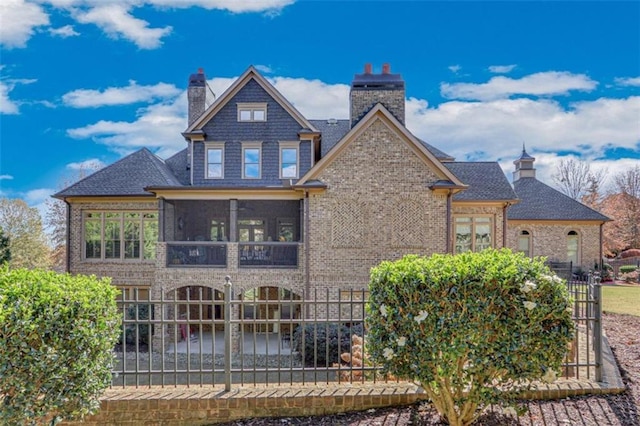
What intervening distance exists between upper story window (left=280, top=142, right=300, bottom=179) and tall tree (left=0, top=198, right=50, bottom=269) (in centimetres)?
2169

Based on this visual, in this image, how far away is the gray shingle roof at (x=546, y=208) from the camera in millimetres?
24438

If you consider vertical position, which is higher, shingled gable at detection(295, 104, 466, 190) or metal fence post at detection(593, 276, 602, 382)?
shingled gable at detection(295, 104, 466, 190)

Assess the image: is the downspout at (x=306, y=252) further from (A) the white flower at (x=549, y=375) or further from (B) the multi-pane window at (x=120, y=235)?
(A) the white flower at (x=549, y=375)

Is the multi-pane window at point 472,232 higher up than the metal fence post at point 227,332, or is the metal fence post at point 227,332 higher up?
the multi-pane window at point 472,232

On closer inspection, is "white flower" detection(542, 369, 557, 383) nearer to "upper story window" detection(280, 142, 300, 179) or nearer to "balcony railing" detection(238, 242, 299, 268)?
"balcony railing" detection(238, 242, 299, 268)

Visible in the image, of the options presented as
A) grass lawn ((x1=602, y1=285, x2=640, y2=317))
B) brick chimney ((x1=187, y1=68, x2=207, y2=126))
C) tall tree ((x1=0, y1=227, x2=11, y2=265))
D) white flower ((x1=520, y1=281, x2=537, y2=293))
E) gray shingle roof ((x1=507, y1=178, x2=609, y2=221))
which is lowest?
grass lawn ((x1=602, y1=285, x2=640, y2=317))

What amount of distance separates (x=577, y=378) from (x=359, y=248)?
8952mm

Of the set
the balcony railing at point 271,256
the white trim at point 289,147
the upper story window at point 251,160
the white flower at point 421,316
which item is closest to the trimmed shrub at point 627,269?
the white trim at point 289,147

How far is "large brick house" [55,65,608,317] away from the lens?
13953mm

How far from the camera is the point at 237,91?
16.5 m

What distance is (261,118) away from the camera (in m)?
16.6

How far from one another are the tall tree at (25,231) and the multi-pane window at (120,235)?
1491 cm

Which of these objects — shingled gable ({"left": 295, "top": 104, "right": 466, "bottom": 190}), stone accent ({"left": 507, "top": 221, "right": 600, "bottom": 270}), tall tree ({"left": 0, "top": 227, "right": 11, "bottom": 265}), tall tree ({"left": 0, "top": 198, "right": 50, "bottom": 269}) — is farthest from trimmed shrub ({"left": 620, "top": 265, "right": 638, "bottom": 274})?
tall tree ({"left": 0, "top": 198, "right": 50, "bottom": 269})

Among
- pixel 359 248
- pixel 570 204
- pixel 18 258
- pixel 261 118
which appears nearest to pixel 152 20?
pixel 261 118
